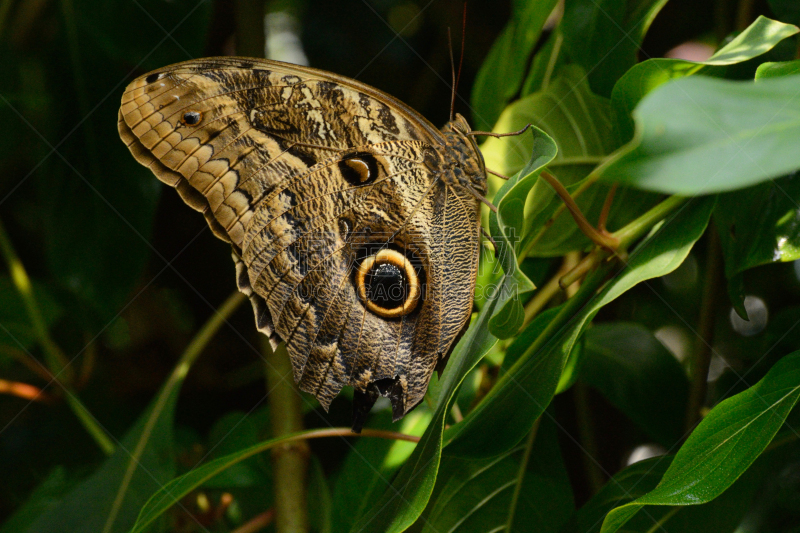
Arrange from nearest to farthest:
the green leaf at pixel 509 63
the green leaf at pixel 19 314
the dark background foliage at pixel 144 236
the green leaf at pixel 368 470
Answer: the green leaf at pixel 509 63, the green leaf at pixel 368 470, the dark background foliage at pixel 144 236, the green leaf at pixel 19 314

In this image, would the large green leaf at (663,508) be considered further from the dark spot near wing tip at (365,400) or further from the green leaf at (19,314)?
the green leaf at (19,314)

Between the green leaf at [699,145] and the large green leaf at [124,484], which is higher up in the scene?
Answer: the green leaf at [699,145]

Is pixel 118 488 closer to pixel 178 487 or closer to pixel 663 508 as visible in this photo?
pixel 178 487

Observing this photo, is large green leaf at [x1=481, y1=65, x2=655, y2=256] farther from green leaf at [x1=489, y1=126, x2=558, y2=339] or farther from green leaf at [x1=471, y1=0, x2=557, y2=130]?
green leaf at [x1=489, y1=126, x2=558, y2=339]

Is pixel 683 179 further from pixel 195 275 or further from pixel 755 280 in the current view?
pixel 195 275

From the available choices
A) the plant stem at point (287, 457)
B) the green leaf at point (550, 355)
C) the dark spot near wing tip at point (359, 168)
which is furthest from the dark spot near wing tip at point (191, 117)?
the green leaf at point (550, 355)

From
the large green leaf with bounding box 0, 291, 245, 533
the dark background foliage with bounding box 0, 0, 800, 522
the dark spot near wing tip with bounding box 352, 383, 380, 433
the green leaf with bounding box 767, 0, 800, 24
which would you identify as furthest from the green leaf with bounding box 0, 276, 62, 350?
the green leaf with bounding box 767, 0, 800, 24
